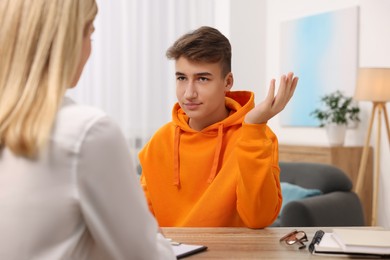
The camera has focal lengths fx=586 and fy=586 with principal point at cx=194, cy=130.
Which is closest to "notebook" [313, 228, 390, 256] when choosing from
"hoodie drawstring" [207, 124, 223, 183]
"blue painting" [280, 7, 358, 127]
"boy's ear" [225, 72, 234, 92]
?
"hoodie drawstring" [207, 124, 223, 183]

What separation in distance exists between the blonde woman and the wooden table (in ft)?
1.74

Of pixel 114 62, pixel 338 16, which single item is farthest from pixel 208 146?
pixel 114 62

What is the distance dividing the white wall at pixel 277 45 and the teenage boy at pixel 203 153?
3106 mm

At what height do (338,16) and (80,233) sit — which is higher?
(338,16)

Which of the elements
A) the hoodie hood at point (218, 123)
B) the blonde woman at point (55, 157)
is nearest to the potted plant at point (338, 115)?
the hoodie hood at point (218, 123)

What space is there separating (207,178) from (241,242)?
50 cm

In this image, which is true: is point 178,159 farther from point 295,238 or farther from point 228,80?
point 295,238

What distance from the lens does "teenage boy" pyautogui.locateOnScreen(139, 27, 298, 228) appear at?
2006 millimetres

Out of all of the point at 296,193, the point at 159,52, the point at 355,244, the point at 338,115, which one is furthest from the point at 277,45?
the point at 355,244

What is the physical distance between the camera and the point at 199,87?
2080 millimetres

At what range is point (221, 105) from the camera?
217 cm

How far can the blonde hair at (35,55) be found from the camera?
3.18 ft

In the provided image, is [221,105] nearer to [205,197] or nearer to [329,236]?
[205,197]

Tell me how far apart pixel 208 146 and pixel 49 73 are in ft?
3.93
